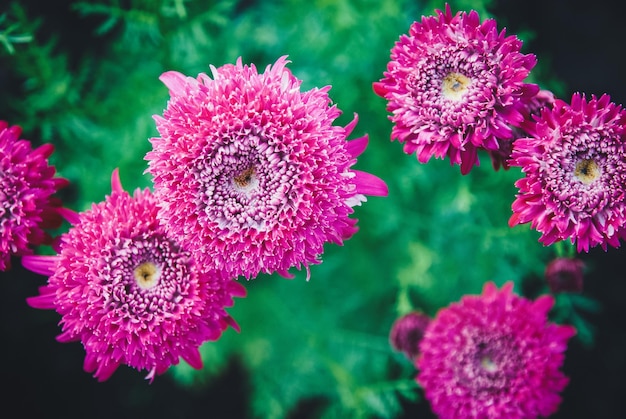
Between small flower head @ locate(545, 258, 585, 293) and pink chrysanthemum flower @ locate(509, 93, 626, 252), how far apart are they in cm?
39

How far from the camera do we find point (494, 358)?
1.80m

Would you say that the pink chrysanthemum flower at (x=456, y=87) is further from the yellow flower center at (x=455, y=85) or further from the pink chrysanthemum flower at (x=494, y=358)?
the pink chrysanthemum flower at (x=494, y=358)

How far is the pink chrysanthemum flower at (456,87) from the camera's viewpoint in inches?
52.1

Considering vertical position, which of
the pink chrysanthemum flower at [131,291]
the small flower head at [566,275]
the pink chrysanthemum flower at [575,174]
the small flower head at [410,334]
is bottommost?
the small flower head at [410,334]

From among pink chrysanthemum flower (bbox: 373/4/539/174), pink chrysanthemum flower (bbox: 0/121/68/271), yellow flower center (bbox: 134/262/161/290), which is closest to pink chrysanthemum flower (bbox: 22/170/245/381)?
yellow flower center (bbox: 134/262/161/290)

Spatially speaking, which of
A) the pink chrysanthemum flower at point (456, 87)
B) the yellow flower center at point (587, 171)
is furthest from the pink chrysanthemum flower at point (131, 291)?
the yellow flower center at point (587, 171)

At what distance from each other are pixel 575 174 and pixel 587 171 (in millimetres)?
41

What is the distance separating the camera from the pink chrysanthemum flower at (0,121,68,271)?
1443mm

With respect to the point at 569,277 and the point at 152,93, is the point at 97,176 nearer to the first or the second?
the point at 152,93

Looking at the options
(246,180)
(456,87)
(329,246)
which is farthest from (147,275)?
(329,246)

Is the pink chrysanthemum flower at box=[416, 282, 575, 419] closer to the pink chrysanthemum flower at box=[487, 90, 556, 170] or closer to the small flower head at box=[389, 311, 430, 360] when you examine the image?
the small flower head at box=[389, 311, 430, 360]

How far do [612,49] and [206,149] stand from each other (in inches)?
108

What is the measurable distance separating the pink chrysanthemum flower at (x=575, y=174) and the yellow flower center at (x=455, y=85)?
0.65 feet

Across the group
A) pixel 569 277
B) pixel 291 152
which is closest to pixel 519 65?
pixel 291 152
